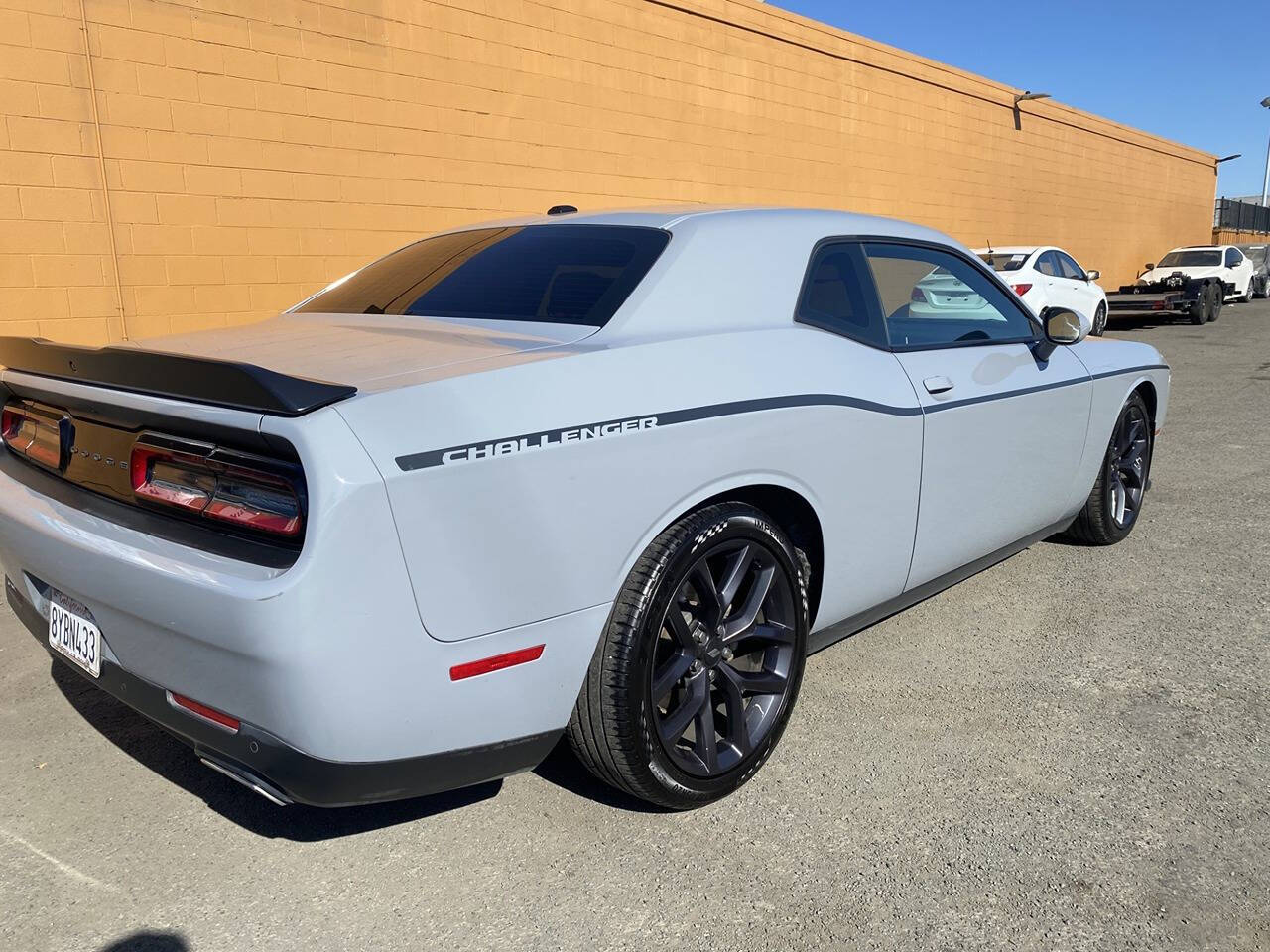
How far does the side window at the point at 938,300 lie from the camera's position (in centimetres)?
352

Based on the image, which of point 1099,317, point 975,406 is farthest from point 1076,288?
Result: point 975,406

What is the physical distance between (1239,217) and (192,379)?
4251 centimetres

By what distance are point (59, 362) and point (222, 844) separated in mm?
1280

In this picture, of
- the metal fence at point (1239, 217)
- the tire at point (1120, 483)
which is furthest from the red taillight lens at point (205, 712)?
the metal fence at point (1239, 217)

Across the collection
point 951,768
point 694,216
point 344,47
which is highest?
point 344,47

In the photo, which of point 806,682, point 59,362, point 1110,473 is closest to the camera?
point 59,362

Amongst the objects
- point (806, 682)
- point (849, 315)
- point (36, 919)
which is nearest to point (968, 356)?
point (849, 315)

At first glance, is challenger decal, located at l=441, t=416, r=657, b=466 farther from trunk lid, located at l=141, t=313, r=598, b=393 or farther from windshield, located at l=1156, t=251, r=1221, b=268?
windshield, located at l=1156, t=251, r=1221, b=268

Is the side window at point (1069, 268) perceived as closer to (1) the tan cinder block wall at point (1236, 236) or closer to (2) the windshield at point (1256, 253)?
(2) the windshield at point (1256, 253)

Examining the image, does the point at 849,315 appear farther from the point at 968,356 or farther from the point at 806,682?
the point at 806,682

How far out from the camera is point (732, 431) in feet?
8.57

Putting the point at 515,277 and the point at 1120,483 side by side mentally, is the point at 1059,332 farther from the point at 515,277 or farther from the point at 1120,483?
the point at 515,277

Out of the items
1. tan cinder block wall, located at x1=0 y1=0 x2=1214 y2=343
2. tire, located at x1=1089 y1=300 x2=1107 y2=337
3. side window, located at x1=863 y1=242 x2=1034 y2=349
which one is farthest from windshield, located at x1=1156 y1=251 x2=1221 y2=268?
side window, located at x1=863 y1=242 x2=1034 y2=349

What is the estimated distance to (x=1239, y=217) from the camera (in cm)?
3706
